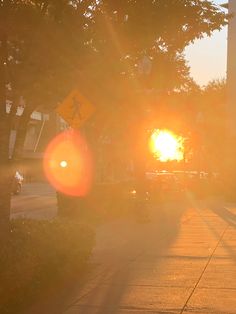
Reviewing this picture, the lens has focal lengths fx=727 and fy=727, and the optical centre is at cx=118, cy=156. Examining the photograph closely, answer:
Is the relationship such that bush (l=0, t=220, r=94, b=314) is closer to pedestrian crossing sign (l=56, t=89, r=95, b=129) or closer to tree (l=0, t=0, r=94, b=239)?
tree (l=0, t=0, r=94, b=239)

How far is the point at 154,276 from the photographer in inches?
459

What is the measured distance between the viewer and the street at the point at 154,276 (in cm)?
930

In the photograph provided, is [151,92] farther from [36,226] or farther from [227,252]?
[36,226]

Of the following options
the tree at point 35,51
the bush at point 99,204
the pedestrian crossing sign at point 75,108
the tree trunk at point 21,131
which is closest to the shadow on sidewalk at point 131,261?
the bush at point 99,204

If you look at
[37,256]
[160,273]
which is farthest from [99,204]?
[37,256]

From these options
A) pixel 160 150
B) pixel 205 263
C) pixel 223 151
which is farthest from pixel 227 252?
pixel 223 151

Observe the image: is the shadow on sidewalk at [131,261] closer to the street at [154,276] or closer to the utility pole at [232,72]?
the street at [154,276]

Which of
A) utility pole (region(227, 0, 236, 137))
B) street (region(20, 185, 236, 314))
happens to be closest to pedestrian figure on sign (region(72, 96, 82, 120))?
street (region(20, 185, 236, 314))

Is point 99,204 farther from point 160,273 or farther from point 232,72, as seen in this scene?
point 232,72

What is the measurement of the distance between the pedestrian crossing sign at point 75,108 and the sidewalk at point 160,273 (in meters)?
2.69

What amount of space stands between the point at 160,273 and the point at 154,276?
30 cm

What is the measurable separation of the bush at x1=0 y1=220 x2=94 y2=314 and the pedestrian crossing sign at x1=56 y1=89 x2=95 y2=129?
2.20m

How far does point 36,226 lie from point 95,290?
136 cm

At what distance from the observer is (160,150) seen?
4997cm
